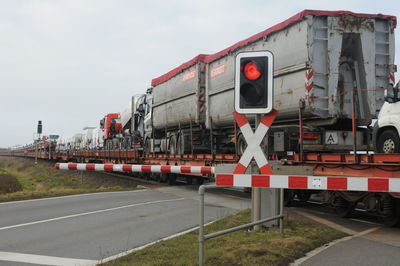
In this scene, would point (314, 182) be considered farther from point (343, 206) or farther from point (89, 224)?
point (89, 224)

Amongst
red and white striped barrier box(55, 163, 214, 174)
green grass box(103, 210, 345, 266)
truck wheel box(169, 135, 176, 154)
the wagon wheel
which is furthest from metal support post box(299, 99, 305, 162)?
truck wheel box(169, 135, 176, 154)

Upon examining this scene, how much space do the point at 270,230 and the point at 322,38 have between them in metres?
4.97

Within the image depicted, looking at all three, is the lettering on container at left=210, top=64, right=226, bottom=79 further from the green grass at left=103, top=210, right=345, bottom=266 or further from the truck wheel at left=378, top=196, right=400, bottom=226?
the green grass at left=103, top=210, right=345, bottom=266

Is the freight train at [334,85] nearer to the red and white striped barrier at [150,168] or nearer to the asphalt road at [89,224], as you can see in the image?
the asphalt road at [89,224]

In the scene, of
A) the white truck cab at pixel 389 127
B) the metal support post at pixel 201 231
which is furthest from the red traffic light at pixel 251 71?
the white truck cab at pixel 389 127

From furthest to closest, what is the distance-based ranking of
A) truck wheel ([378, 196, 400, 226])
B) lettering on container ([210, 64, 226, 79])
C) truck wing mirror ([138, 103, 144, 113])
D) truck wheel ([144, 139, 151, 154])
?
truck wing mirror ([138, 103, 144, 113]) → truck wheel ([144, 139, 151, 154]) → lettering on container ([210, 64, 226, 79]) → truck wheel ([378, 196, 400, 226])

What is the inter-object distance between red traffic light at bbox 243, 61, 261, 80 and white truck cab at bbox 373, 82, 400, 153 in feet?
12.2

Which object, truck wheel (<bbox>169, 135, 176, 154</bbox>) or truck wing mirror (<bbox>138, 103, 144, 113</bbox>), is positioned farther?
truck wing mirror (<bbox>138, 103, 144, 113</bbox>)

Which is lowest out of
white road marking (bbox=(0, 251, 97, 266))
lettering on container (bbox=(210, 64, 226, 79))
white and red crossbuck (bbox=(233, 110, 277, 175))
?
white road marking (bbox=(0, 251, 97, 266))

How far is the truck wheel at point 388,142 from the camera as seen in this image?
8.07 m

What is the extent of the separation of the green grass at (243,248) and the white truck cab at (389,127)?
6.14 feet

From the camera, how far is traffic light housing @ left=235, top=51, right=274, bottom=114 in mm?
5539

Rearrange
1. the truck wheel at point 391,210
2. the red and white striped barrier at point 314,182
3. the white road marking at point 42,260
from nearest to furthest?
the red and white striped barrier at point 314,182 → the white road marking at point 42,260 → the truck wheel at point 391,210

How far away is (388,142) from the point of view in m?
8.28
